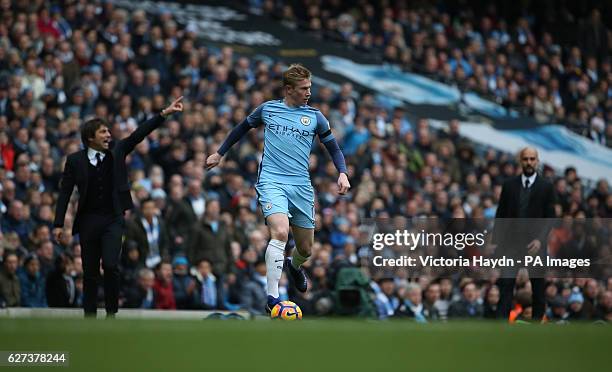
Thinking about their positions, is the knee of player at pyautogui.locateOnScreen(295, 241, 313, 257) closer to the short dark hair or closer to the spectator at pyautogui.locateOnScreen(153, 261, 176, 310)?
the short dark hair

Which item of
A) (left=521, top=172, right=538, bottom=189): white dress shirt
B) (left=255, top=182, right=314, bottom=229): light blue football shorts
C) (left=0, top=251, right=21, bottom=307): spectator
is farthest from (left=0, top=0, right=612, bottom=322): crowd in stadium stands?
(left=255, top=182, right=314, bottom=229): light blue football shorts

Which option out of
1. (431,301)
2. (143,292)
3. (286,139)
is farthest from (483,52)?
(286,139)

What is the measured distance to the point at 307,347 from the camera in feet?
23.8

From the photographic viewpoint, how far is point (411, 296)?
16203mm

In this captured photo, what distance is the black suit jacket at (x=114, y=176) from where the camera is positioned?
1217 centimetres

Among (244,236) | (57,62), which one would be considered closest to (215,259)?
(244,236)

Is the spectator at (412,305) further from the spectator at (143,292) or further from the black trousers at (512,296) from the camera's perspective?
the spectator at (143,292)

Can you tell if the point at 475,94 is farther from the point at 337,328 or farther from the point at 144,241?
the point at 337,328

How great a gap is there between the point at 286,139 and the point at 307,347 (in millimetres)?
4426

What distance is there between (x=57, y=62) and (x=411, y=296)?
7.21 meters

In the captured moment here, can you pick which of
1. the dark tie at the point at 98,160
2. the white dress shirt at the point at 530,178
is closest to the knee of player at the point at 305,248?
the dark tie at the point at 98,160

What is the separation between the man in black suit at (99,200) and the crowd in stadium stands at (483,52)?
15.8 metres

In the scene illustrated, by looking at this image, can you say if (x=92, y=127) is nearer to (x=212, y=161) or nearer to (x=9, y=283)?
(x=212, y=161)

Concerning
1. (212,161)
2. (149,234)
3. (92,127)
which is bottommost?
(149,234)
